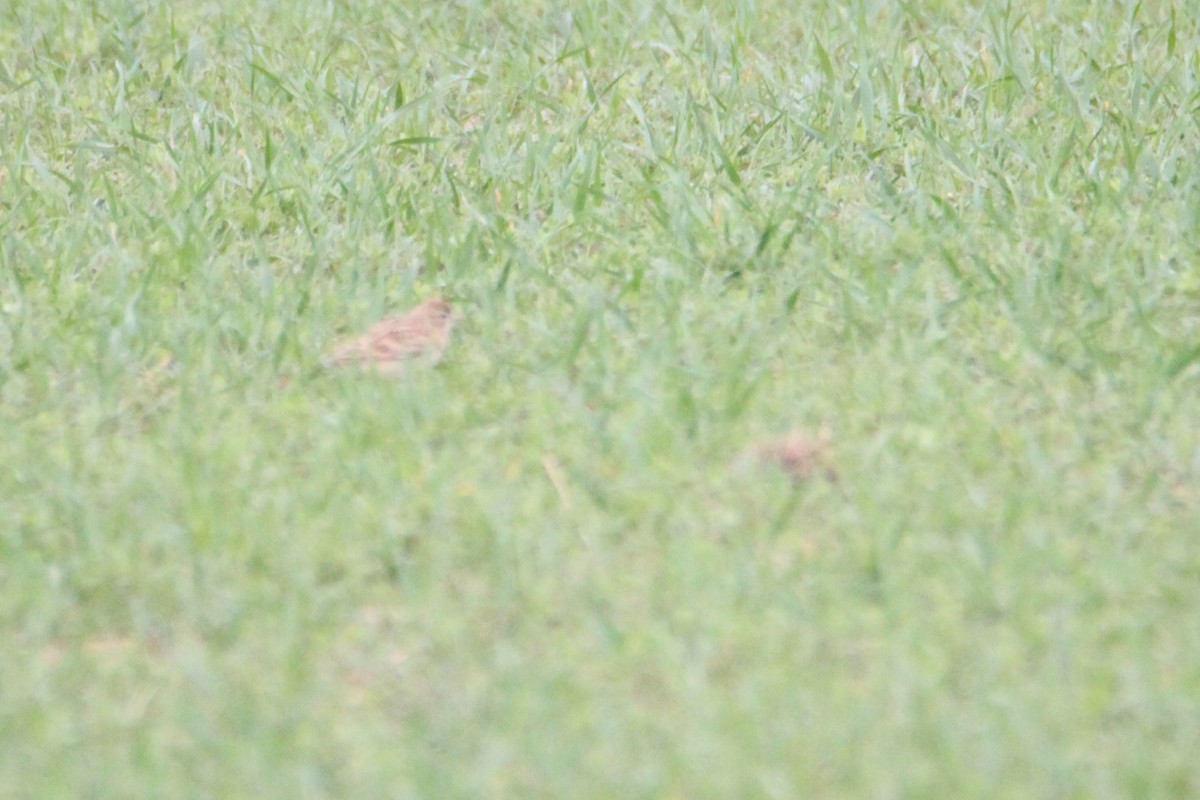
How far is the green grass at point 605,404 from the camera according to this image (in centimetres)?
237

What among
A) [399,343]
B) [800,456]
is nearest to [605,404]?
[800,456]

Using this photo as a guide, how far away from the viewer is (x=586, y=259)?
3775mm

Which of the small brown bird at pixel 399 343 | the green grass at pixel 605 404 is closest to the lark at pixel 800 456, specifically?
→ the green grass at pixel 605 404

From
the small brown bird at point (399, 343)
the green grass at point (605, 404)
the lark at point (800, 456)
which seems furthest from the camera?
the small brown bird at point (399, 343)

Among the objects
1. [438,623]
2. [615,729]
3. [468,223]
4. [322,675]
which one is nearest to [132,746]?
[322,675]

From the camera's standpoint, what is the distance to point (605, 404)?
124 inches

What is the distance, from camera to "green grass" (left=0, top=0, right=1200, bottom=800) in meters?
2.37

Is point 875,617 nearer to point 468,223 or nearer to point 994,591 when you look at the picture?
point 994,591

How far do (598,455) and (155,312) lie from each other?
3.74ft

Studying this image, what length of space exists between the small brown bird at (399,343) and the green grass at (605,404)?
51mm

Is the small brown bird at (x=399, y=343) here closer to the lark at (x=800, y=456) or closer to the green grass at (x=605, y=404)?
the green grass at (x=605, y=404)

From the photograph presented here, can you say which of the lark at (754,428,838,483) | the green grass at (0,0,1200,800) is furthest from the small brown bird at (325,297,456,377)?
the lark at (754,428,838,483)

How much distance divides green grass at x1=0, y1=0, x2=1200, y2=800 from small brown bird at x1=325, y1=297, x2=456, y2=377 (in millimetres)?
51

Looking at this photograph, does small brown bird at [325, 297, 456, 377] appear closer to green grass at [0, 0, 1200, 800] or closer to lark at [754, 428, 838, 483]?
green grass at [0, 0, 1200, 800]
